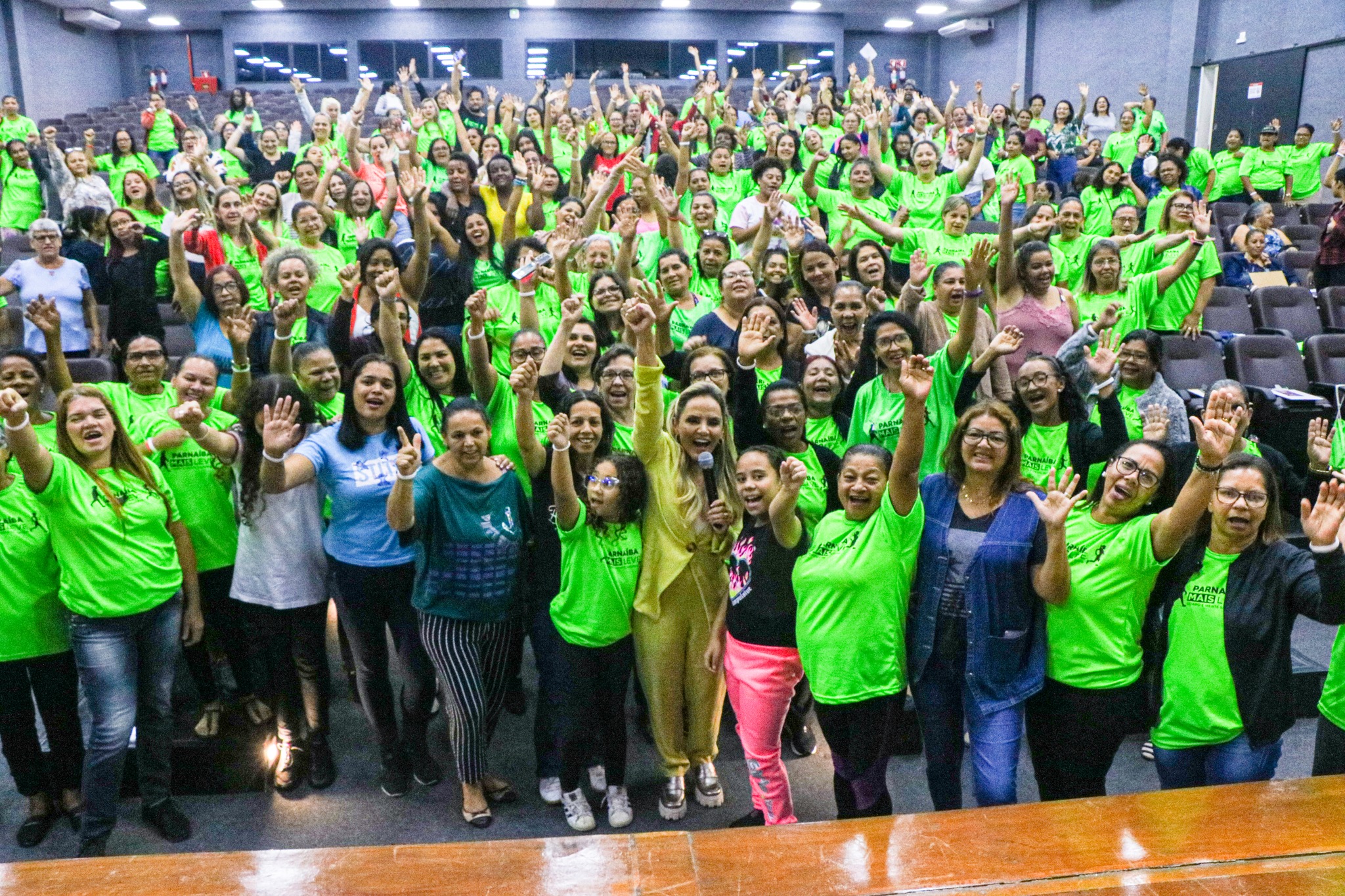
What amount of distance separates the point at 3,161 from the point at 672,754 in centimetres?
788

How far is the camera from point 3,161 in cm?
793

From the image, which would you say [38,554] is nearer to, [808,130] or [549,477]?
[549,477]

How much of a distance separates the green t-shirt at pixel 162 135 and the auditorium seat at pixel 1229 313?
1085 cm

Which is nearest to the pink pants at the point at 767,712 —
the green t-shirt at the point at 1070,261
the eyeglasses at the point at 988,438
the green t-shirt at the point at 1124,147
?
the eyeglasses at the point at 988,438

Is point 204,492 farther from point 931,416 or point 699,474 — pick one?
point 931,416

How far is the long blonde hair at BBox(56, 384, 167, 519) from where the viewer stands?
110 inches

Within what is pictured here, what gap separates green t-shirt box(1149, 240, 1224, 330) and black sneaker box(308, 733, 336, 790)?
4.45 metres

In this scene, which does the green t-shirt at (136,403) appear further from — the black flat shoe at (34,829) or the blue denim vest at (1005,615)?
the blue denim vest at (1005,615)

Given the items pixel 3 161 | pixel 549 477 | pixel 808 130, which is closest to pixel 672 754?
pixel 549 477

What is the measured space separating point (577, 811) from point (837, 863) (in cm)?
182

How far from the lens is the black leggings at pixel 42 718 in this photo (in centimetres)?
289

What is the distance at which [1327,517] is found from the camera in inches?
83.1

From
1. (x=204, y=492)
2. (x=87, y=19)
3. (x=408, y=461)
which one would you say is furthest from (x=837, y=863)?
(x=87, y=19)

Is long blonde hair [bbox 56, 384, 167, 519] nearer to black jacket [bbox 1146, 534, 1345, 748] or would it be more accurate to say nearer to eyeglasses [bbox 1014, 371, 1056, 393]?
eyeglasses [bbox 1014, 371, 1056, 393]
